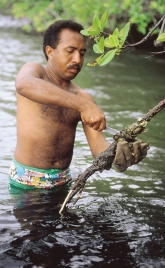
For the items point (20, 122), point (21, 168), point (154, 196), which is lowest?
point (154, 196)

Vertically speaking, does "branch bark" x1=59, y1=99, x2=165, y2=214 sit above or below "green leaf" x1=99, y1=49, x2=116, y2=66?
below

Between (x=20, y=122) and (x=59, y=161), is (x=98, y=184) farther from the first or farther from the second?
(x=20, y=122)

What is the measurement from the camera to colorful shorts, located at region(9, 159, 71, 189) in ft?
13.4

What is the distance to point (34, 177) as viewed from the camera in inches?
161

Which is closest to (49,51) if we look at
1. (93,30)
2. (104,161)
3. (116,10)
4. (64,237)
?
(104,161)


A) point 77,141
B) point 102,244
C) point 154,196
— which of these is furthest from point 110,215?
point 77,141

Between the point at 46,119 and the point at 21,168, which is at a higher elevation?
the point at 46,119

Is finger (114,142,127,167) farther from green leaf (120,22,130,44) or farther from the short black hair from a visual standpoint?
the short black hair

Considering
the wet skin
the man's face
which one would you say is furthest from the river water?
the man's face

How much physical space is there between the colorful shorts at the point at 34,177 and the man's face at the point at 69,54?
0.89 metres

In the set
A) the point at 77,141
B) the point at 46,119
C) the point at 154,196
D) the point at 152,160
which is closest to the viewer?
the point at 46,119

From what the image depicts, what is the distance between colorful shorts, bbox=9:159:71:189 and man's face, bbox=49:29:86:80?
887mm

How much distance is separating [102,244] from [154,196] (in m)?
1.43

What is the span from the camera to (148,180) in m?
5.15
